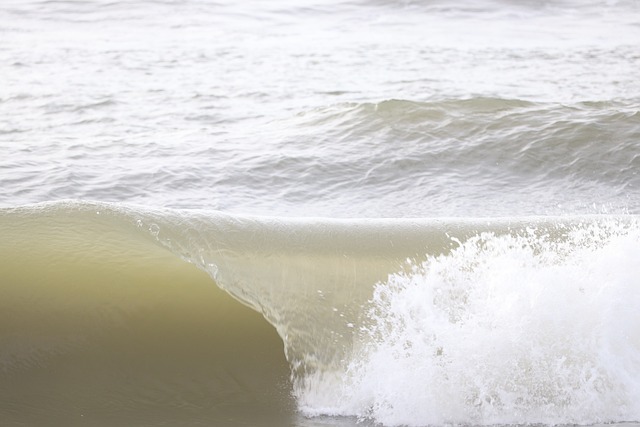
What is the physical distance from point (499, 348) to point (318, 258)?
87 cm

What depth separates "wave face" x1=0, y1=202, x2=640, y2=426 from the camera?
2.94 meters

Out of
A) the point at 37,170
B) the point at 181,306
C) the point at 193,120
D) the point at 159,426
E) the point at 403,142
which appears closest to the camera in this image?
the point at 159,426

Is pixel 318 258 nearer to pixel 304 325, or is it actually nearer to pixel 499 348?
pixel 304 325

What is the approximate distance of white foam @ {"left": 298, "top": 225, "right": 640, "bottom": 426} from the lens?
9.50 feet

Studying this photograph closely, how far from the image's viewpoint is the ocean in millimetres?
2973

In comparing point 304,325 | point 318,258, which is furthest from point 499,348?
point 318,258

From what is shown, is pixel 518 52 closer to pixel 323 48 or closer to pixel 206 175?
pixel 323 48

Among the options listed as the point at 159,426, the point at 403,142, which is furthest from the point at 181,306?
the point at 403,142

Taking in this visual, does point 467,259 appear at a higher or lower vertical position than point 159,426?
higher

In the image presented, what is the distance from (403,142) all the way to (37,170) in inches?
101

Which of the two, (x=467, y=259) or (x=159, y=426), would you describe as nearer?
(x=159, y=426)

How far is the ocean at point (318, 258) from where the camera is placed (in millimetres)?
2973

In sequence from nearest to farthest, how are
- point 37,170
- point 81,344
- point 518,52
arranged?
point 81,344 → point 37,170 → point 518,52

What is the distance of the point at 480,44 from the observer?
33.8ft
